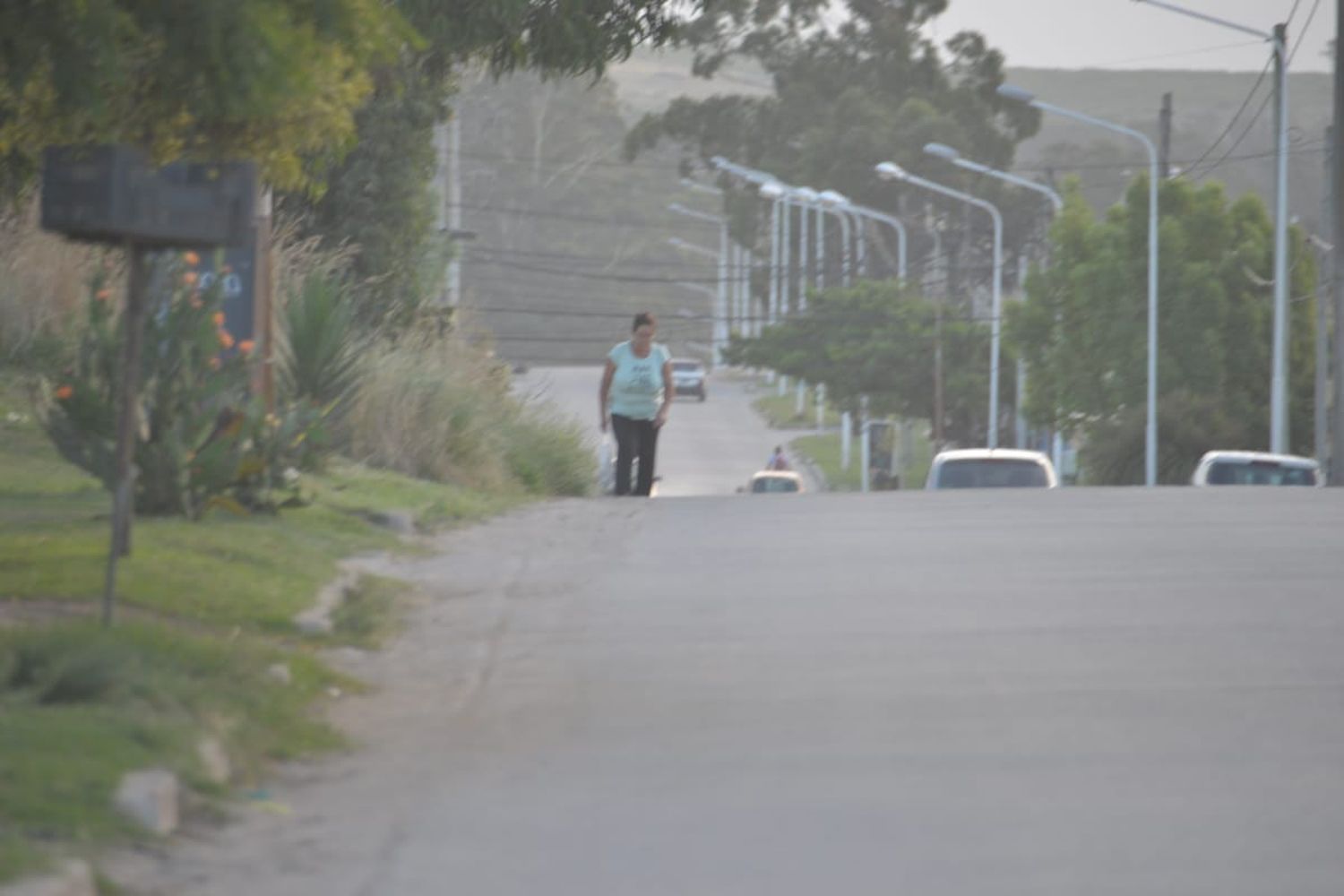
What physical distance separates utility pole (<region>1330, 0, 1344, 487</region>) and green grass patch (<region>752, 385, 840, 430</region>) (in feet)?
164

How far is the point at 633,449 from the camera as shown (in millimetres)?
19219

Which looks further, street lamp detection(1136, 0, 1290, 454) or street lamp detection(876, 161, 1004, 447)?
street lamp detection(876, 161, 1004, 447)

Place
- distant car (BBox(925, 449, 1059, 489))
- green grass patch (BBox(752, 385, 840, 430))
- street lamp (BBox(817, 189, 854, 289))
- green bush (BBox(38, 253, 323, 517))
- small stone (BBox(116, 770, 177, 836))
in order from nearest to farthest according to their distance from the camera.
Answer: small stone (BBox(116, 770, 177, 836)), green bush (BBox(38, 253, 323, 517)), distant car (BBox(925, 449, 1059, 489)), street lamp (BBox(817, 189, 854, 289)), green grass patch (BBox(752, 385, 840, 430))

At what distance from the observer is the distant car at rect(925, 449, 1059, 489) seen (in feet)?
86.2

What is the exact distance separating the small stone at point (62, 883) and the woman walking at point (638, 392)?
12.6 m

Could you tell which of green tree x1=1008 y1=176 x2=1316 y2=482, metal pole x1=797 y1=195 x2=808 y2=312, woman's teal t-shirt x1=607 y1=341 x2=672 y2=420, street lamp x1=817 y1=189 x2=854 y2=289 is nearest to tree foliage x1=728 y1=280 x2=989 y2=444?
street lamp x1=817 y1=189 x2=854 y2=289

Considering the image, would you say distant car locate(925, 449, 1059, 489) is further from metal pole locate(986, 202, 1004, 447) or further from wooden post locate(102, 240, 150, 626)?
metal pole locate(986, 202, 1004, 447)

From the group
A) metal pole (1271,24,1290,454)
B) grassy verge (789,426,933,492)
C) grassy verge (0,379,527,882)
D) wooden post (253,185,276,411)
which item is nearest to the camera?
grassy verge (0,379,527,882)

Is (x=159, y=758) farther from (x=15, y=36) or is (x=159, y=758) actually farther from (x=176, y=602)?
(x=15, y=36)

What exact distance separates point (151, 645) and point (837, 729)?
2611 mm

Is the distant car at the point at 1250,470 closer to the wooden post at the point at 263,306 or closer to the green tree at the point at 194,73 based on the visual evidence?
the wooden post at the point at 263,306

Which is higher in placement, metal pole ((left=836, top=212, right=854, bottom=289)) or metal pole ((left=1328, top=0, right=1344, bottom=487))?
metal pole ((left=836, top=212, right=854, bottom=289))

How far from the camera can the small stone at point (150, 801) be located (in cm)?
693

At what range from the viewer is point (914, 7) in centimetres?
7425
